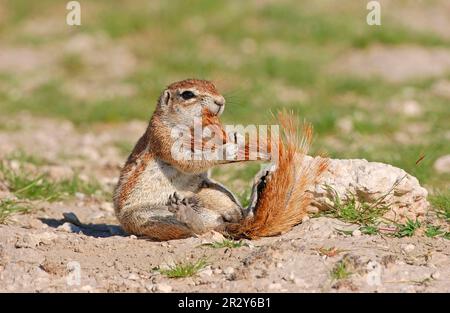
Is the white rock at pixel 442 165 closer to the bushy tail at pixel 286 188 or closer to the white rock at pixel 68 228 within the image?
the bushy tail at pixel 286 188

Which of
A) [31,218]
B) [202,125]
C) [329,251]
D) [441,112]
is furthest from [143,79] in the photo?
[329,251]

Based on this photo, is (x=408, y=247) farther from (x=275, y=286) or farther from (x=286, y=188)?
(x=275, y=286)

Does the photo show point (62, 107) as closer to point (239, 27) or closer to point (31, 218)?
point (239, 27)

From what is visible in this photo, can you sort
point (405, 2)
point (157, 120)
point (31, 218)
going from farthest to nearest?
point (405, 2)
point (31, 218)
point (157, 120)

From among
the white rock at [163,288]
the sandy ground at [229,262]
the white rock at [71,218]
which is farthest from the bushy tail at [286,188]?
the white rock at [71,218]

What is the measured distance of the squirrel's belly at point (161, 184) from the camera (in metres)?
5.90

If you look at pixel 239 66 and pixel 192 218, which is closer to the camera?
pixel 192 218

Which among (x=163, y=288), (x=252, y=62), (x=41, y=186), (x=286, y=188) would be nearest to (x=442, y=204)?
(x=286, y=188)

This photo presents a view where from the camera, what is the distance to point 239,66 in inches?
485

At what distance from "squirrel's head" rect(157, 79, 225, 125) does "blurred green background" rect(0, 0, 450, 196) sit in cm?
323

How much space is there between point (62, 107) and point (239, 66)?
2636mm

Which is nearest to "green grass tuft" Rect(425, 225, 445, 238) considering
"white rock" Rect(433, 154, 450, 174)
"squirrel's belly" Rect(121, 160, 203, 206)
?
"squirrel's belly" Rect(121, 160, 203, 206)

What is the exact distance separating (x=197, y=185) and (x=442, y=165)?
9.98 ft
